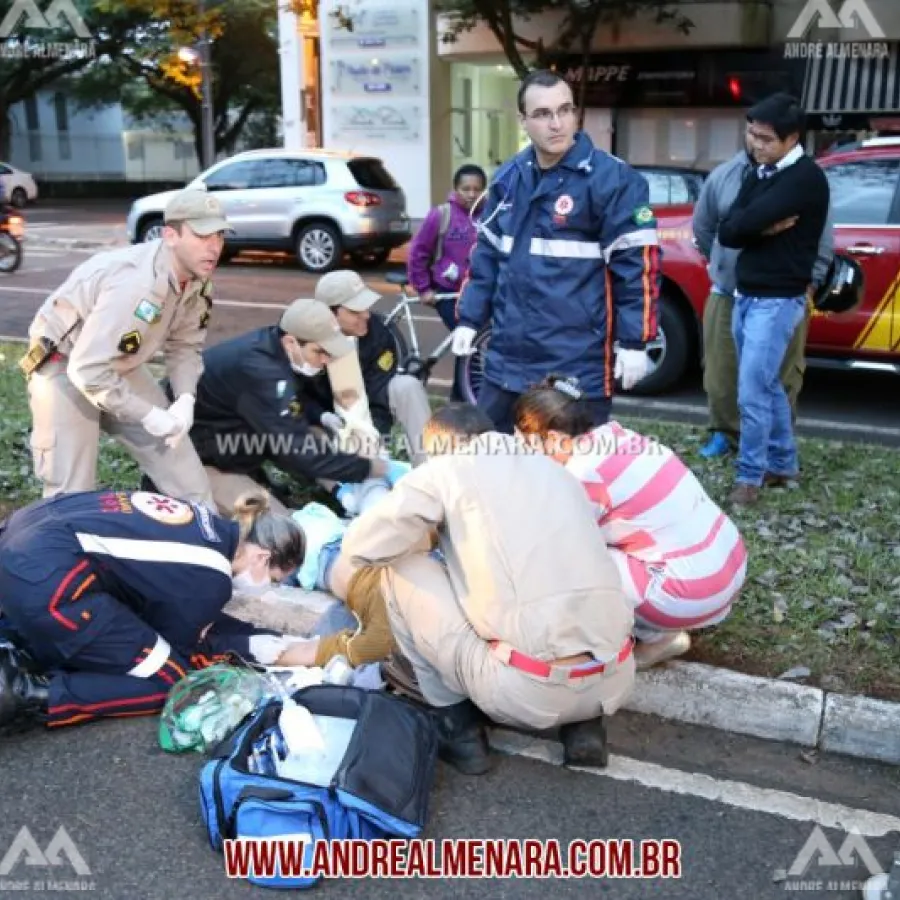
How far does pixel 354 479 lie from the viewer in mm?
4680

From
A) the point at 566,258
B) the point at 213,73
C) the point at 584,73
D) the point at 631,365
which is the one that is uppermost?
the point at 213,73

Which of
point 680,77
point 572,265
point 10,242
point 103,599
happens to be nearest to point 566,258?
point 572,265

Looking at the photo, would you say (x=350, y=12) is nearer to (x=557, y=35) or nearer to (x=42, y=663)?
(x=557, y=35)

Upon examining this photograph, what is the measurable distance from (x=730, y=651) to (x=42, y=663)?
88.3 inches

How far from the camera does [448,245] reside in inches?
277

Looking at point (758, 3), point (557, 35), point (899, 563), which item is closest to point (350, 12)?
point (557, 35)

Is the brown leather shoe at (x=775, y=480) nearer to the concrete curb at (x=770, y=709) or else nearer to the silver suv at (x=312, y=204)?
the concrete curb at (x=770, y=709)

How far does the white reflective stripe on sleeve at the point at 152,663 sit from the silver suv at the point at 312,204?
11.7 m

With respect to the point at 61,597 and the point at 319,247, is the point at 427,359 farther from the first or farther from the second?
the point at 319,247

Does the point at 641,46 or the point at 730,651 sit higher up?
the point at 641,46

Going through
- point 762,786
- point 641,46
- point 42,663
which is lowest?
point 762,786

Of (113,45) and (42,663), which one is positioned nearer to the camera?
(42,663)

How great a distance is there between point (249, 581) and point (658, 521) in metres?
1.38

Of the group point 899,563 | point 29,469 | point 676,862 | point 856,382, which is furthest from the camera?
point 856,382
